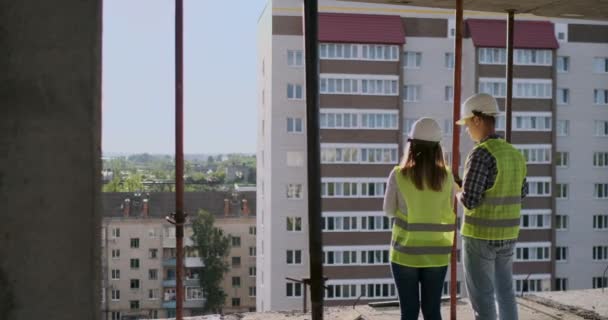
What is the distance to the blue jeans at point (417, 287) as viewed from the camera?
2404 millimetres

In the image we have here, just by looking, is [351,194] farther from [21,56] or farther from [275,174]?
[21,56]

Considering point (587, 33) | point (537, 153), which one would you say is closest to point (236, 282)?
point (537, 153)

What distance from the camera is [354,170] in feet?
126

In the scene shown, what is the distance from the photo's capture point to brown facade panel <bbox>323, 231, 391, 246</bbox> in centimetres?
3759

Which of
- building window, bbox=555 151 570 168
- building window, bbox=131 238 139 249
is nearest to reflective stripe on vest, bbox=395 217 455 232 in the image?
building window, bbox=131 238 139 249

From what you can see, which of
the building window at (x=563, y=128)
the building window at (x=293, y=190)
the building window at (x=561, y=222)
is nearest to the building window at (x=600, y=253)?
the building window at (x=561, y=222)

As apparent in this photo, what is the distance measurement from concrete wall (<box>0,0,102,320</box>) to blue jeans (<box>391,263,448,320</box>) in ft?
3.40

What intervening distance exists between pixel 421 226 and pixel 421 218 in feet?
0.10

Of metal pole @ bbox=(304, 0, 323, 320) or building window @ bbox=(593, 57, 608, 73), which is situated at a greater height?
building window @ bbox=(593, 57, 608, 73)

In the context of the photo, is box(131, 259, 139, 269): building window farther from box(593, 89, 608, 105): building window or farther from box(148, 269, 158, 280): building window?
box(593, 89, 608, 105): building window

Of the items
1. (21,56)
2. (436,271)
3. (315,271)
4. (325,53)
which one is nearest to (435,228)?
(436,271)

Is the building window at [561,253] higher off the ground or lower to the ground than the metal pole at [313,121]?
lower

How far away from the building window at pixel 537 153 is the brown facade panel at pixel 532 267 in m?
5.93

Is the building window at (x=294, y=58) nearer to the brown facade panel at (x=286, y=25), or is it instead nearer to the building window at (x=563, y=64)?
the brown facade panel at (x=286, y=25)
